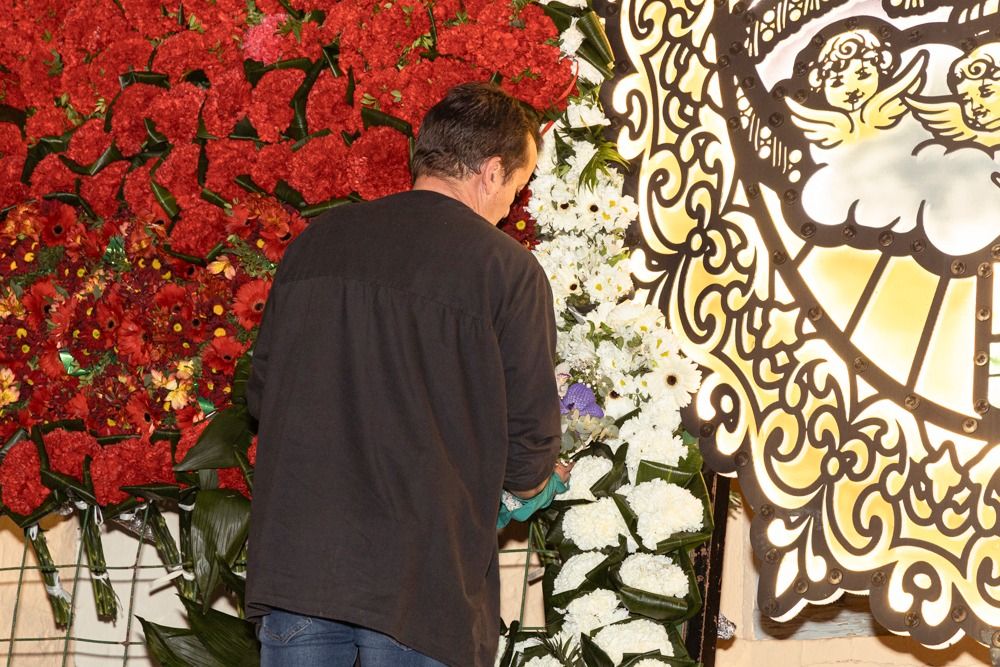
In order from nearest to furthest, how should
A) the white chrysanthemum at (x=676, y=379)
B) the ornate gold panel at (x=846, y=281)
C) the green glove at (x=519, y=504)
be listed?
the green glove at (x=519, y=504), the ornate gold panel at (x=846, y=281), the white chrysanthemum at (x=676, y=379)

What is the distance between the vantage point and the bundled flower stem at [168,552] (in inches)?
128

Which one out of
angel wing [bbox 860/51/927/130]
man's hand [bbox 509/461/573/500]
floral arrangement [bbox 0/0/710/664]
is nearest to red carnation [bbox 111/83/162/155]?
floral arrangement [bbox 0/0/710/664]

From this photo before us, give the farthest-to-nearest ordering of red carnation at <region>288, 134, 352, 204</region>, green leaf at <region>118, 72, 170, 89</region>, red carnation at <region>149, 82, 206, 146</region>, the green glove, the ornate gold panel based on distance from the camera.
Answer: green leaf at <region>118, 72, 170, 89</region> → red carnation at <region>149, 82, 206, 146</region> → red carnation at <region>288, 134, 352, 204</region> → the ornate gold panel → the green glove

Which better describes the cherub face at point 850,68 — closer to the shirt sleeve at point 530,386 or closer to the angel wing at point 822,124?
the angel wing at point 822,124

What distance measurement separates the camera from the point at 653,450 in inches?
120

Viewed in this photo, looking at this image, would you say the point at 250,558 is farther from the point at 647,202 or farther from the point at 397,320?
the point at 647,202

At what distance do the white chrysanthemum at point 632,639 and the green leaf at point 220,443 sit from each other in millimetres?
1018

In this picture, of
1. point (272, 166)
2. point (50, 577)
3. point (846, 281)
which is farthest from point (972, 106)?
point (50, 577)

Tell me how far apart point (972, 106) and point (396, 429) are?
1.67 m

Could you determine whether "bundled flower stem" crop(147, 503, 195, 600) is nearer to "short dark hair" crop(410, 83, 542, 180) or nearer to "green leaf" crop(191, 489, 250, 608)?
"green leaf" crop(191, 489, 250, 608)

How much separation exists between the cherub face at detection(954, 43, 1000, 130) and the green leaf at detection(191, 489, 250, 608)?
202 centimetres

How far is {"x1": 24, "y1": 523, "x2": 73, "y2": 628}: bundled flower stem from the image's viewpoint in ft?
11.4

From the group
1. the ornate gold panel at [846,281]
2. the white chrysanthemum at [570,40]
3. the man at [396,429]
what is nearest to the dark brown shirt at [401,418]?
the man at [396,429]

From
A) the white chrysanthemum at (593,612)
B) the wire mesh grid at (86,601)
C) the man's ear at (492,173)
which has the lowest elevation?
the wire mesh grid at (86,601)
